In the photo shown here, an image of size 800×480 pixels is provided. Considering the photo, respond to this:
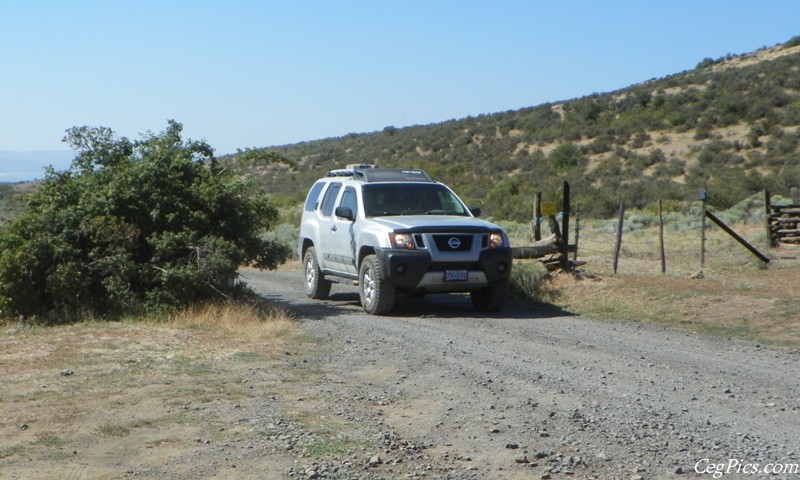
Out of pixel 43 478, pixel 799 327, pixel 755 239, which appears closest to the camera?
pixel 43 478

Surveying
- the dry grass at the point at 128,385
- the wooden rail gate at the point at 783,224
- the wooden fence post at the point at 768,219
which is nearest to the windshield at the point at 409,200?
the dry grass at the point at 128,385

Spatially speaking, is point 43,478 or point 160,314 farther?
point 160,314

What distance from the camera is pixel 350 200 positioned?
1527 cm

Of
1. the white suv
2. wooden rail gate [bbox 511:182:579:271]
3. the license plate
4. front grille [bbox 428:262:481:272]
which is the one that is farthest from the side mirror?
wooden rail gate [bbox 511:182:579:271]

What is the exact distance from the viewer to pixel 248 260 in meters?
14.1

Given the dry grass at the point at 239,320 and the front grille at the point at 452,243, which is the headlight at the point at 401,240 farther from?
the dry grass at the point at 239,320

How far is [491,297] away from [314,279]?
3466 millimetres

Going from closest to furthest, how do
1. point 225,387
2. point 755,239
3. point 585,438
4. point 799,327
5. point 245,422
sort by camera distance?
point 585,438
point 245,422
point 225,387
point 799,327
point 755,239

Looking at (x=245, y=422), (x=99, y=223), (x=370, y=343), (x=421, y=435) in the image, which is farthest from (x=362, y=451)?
(x=99, y=223)

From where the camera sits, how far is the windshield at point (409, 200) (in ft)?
48.8

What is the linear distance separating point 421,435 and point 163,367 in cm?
363

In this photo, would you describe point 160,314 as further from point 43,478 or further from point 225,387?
point 43,478

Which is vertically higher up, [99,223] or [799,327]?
[99,223]

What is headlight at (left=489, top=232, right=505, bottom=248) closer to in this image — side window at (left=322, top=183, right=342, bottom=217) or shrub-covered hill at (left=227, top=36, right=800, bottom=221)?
side window at (left=322, top=183, right=342, bottom=217)
